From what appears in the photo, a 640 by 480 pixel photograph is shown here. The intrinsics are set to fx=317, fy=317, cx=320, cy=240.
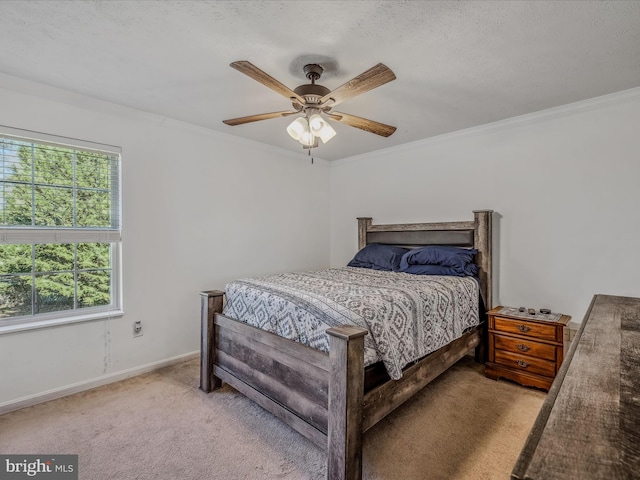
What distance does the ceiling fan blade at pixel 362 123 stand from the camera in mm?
2270

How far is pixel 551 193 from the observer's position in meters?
2.96

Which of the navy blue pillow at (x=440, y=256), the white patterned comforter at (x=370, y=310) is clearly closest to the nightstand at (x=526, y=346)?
the white patterned comforter at (x=370, y=310)

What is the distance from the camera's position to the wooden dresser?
0.54m

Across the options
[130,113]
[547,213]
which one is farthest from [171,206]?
[547,213]

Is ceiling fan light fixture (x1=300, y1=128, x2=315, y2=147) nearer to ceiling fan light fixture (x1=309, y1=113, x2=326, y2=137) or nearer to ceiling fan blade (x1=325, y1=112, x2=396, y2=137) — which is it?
ceiling fan light fixture (x1=309, y1=113, x2=326, y2=137)

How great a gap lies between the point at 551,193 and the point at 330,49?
7.99ft

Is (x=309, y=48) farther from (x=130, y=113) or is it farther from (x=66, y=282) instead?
(x=66, y=282)

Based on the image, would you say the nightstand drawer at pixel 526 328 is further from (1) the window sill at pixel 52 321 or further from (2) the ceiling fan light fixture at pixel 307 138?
(1) the window sill at pixel 52 321

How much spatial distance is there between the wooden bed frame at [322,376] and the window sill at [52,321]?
909mm

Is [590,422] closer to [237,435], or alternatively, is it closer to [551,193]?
[237,435]

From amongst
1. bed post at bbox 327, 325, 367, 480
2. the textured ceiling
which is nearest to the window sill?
the textured ceiling

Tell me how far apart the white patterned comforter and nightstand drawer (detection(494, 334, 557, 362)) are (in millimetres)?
252

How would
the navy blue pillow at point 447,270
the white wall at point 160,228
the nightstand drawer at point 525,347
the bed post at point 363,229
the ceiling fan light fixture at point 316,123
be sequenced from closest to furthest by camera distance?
the ceiling fan light fixture at point 316,123 → the white wall at point 160,228 → the nightstand drawer at point 525,347 → the navy blue pillow at point 447,270 → the bed post at point 363,229

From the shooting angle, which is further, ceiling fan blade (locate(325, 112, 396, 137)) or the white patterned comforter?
ceiling fan blade (locate(325, 112, 396, 137))
